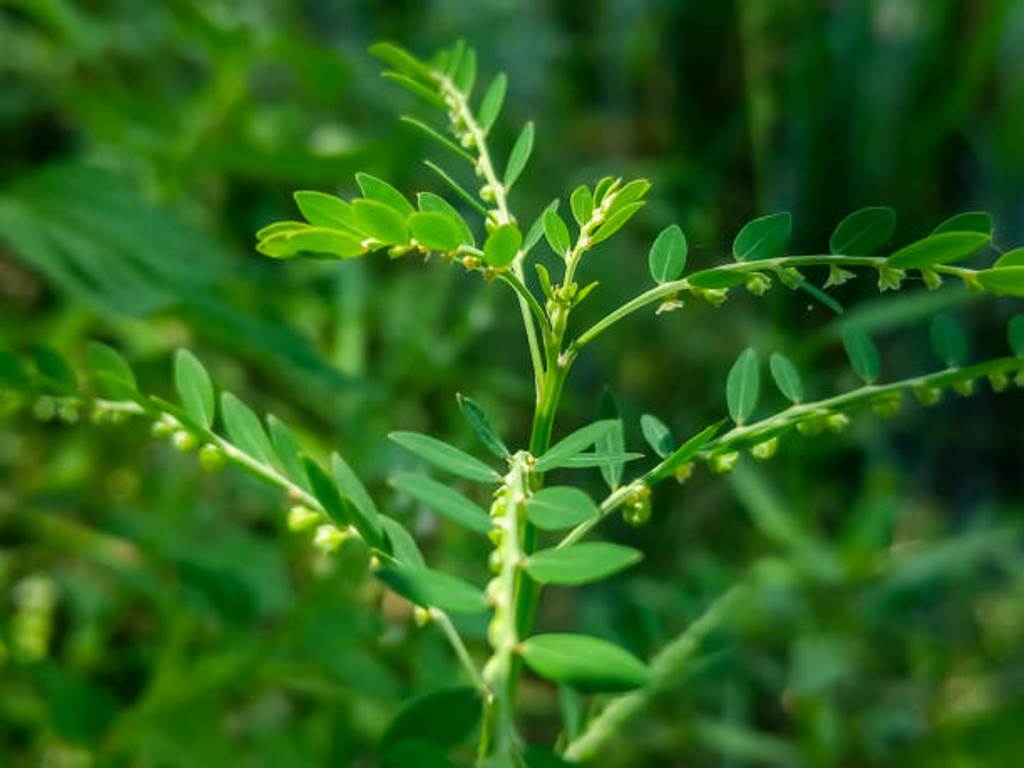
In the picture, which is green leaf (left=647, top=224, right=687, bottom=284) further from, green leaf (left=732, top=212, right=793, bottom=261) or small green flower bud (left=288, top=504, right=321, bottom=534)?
small green flower bud (left=288, top=504, right=321, bottom=534)

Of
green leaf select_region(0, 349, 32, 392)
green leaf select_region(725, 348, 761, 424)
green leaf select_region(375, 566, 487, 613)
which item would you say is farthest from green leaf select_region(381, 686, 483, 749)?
green leaf select_region(0, 349, 32, 392)

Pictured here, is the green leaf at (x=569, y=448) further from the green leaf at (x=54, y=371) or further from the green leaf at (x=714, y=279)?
the green leaf at (x=54, y=371)

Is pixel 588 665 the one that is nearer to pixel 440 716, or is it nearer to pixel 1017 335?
pixel 440 716

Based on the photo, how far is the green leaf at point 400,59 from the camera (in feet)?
1.53

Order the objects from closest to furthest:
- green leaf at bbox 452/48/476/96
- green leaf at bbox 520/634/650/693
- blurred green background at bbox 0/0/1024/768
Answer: green leaf at bbox 520/634/650/693
green leaf at bbox 452/48/476/96
blurred green background at bbox 0/0/1024/768

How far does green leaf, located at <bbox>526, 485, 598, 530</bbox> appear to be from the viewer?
0.98 feet

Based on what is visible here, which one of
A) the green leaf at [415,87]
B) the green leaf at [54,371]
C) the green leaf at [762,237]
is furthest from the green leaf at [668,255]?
the green leaf at [54,371]

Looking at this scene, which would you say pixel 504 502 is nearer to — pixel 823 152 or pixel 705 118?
pixel 823 152

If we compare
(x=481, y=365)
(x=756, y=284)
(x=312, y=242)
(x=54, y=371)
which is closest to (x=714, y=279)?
(x=756, y=284)

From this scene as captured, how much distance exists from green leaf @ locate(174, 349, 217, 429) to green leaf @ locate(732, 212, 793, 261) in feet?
0.61

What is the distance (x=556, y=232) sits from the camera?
1.14 feet

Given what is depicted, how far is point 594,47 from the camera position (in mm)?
1443

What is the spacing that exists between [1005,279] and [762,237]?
0.07 m

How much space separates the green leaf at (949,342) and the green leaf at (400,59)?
0.24 metres
